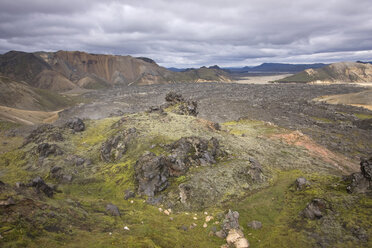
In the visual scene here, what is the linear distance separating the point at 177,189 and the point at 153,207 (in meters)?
4.54

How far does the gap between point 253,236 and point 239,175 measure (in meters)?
13.5

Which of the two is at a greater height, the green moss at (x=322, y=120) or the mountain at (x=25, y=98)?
the mountain at (x=25, y=98)

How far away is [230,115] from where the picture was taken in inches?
4599

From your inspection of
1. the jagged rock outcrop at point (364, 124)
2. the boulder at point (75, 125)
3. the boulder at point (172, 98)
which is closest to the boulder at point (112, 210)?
the boulder at point (75, 125)

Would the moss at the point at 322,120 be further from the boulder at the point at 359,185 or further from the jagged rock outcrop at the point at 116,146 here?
the jagged rock outcrop at the point at 116,146

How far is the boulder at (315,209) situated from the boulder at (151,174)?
774 inches

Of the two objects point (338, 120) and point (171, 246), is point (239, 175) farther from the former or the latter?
point (338, 120)

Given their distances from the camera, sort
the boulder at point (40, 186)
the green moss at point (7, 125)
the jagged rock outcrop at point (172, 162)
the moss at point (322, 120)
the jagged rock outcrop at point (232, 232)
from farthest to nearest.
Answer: the moss at point (322, 120) < the green moss at point (7, 125) < the jagged rock outcrop at point (172, 162) < the boulder at point (40, 186) < the jagged rock outcrop at point (232, 232)

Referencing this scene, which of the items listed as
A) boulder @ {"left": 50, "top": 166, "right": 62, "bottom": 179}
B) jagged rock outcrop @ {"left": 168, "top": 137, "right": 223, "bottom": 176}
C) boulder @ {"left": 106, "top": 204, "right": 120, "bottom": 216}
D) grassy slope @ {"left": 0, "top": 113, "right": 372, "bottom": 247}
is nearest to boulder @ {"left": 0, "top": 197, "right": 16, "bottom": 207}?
grassy slope @ {"left": 0, "top": 113, "right": 372, "bottom": 247}

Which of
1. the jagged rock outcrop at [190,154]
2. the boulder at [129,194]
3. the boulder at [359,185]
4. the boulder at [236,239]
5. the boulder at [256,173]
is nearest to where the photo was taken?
the boulder at [236,239]

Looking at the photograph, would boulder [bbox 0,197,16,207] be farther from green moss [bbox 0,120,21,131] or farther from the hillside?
the hillside

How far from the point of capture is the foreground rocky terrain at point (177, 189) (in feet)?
74.7

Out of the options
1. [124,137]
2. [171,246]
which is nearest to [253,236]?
[171,246]

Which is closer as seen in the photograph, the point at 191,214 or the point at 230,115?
the point at 191,214
